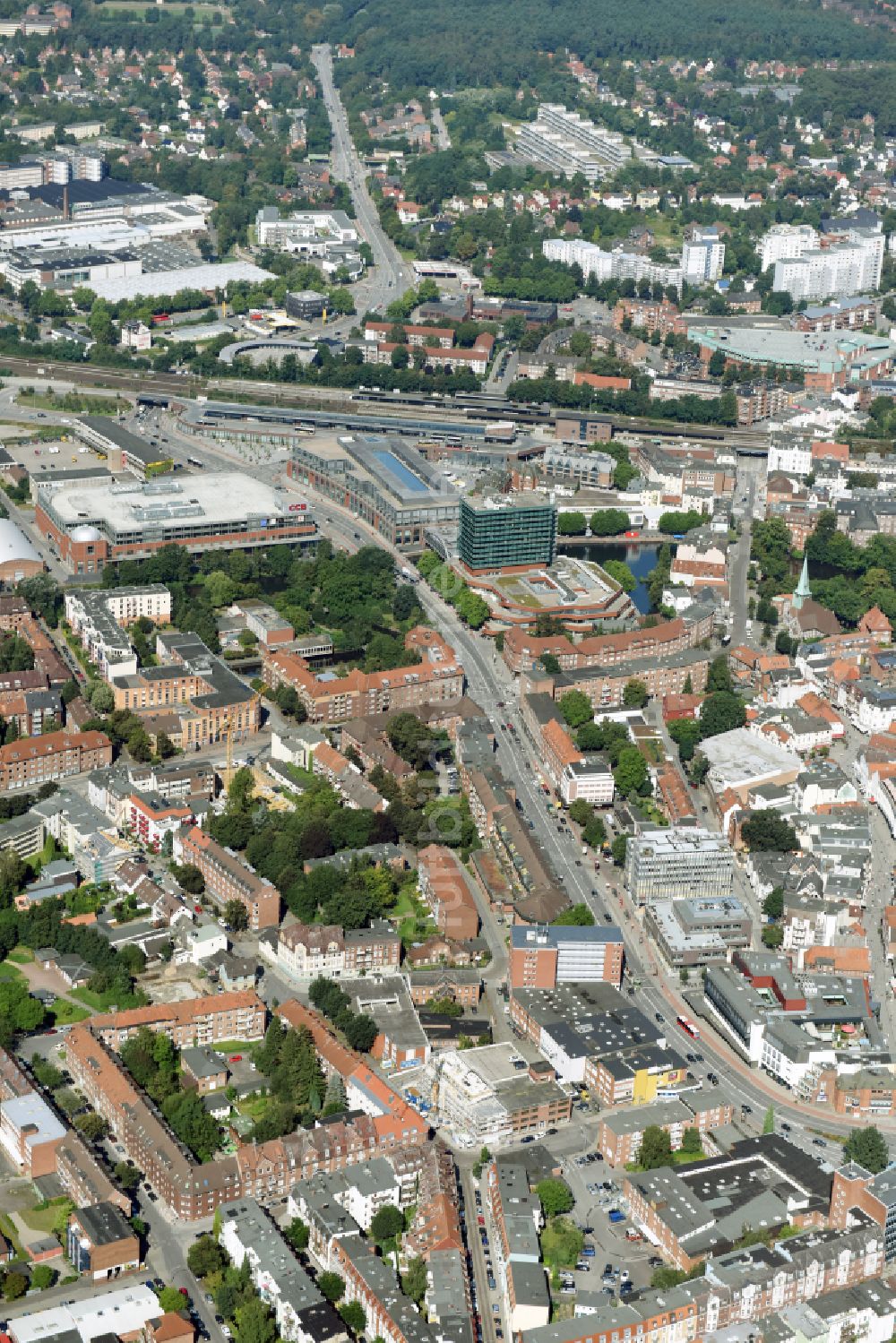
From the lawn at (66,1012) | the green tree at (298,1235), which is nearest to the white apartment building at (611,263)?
the lawn at (66,1012)

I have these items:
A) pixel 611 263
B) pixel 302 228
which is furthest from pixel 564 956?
pixel 302 228

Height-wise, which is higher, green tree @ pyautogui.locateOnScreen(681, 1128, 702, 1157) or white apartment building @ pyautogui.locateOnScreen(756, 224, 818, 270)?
white apartment building @ pyautogui.locateOnScreen(756, 224, 818, 270)

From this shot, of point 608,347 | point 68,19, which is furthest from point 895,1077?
point 68,19

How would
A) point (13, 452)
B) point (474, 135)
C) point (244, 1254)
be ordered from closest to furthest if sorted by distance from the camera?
point (244, 1254), point (13, 452), point (474, 135)

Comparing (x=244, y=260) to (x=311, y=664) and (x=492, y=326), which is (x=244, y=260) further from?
(x=311, y=664)

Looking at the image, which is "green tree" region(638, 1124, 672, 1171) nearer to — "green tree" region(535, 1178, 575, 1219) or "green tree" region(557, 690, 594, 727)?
"green tree" region(535, 1178, 575, 1219)

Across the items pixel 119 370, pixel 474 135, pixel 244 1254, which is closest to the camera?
pixel 244 1254

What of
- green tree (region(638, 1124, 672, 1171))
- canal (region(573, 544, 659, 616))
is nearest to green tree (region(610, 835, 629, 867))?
green tree (region(638, 1124, 672, 1171))
